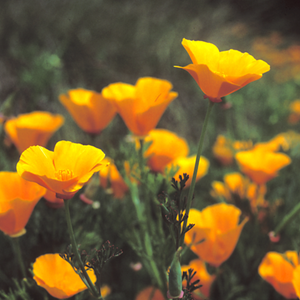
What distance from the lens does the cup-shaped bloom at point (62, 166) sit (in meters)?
0.37

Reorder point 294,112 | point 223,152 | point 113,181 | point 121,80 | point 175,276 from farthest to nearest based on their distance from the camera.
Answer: point 121,80
point 294,112
point 223,152
point 113,181
point 175,276

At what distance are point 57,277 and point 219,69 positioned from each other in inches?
14.9

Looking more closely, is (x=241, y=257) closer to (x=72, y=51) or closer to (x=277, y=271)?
(x=277, y=271)

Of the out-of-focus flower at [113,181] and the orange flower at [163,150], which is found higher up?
the orange flower at [163,150]

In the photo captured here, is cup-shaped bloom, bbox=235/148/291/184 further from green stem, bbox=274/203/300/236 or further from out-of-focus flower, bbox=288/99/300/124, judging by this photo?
out-of-focus flower, bbox=288/99/300/124

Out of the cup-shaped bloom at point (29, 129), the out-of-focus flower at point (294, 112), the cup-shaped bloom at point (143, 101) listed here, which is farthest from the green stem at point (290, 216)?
the out-of-focus flower at point (294, 112)

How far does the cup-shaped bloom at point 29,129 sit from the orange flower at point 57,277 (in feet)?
1.05

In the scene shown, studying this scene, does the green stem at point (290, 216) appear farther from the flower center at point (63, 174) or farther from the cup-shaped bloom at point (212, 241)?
the flower center at point (63, 174)

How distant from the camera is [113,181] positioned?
0.81 metres

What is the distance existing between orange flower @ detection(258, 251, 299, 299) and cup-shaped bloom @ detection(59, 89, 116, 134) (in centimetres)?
44

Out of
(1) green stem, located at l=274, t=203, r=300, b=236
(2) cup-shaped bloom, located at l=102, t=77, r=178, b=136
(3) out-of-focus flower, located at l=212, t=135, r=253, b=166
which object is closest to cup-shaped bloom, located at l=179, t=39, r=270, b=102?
(2) cup-shaped bloom, located at l=102, t=77, r=178, b=136

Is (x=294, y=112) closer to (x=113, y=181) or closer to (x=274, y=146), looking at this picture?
(x=274, y=146)

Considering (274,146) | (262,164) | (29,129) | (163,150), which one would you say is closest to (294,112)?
(274,146)

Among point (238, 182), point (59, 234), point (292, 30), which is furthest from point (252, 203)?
point (292, 30)
